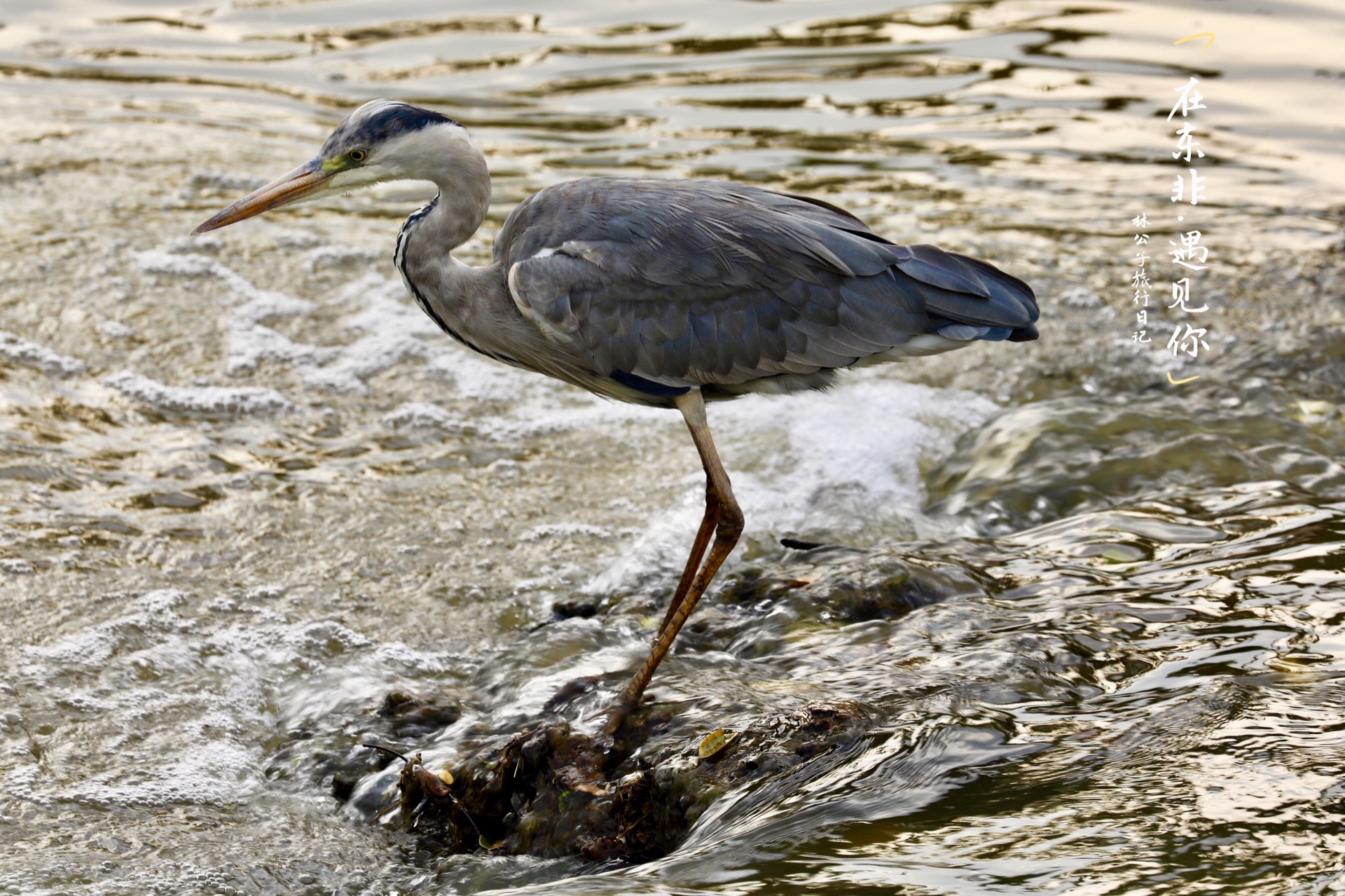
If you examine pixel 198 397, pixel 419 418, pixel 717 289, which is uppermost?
pixel 717 289

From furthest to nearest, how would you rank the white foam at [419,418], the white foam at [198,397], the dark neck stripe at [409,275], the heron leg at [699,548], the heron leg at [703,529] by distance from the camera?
the white foam at [419,418] < the white foam at [198,397] < the heron leg at [699,548] < the dark neck stripe at [409,275] < the heron leg at [703,529]

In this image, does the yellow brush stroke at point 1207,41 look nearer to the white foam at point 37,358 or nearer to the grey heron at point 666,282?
the grey heron at point 666,282

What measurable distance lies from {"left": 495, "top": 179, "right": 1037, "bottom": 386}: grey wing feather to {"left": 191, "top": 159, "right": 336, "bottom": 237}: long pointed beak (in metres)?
0.66

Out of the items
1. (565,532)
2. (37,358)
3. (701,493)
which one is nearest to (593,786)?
(565,532)

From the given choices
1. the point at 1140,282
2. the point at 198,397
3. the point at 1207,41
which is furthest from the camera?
the point at 1207,41

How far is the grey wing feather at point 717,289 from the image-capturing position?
4133 millimetres

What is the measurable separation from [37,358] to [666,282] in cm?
426

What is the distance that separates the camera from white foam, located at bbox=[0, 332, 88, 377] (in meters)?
6.73

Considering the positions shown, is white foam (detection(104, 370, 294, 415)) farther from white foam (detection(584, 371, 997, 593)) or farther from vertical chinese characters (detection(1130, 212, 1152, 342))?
vertical chinese characters (detection(1130, 212, 1152, 342))

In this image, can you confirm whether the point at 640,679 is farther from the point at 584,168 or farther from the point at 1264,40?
the point at 1264,40

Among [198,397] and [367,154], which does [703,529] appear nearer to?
[367,154]

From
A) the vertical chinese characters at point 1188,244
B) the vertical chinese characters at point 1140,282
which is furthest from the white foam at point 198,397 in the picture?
the vertical chinese characters at point 1188,244

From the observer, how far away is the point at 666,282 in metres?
4.14

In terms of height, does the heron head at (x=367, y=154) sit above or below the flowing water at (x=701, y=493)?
above
